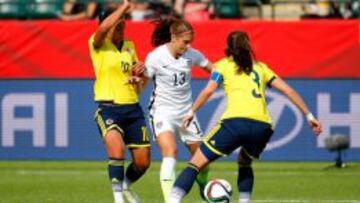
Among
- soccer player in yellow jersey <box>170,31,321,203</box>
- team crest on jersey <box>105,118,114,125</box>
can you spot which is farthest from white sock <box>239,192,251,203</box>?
team crest on jersey <box>105,118,114,125</box>

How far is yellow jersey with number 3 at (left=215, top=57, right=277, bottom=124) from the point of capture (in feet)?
39.2

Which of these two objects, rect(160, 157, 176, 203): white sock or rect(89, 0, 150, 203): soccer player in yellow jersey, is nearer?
rect(160, 157, 176, 203): white sock

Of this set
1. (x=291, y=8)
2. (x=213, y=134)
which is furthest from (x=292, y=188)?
(x=291, y=8)

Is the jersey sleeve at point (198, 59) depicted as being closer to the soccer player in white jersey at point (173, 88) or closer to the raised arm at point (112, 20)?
the soccer player in white jersey at point (173, 88)

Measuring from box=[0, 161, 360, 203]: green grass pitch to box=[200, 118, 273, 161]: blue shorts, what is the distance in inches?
102

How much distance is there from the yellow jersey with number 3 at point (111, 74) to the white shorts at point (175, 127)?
0.38 metres

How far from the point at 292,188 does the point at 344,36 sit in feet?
17.2

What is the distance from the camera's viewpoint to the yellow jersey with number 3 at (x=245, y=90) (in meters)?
11.9

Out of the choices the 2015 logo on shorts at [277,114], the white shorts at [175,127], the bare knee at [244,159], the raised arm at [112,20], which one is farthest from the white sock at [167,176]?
the 2015 logo on shorts at [277,114]

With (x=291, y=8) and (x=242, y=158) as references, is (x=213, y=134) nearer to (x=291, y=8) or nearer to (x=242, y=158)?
(x=242, y=158)

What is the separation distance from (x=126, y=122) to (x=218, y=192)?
1.49m

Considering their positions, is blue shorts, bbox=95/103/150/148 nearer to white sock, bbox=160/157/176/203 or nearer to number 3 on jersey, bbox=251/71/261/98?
white sock, bbox=160/157/176/203

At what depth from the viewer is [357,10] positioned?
75.7 ft

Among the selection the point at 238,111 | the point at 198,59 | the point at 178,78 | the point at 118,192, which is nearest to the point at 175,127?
the point at 178,78
